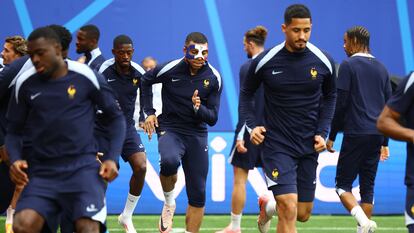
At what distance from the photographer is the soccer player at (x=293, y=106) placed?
8.63 meters

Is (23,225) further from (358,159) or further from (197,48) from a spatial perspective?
(358,159)

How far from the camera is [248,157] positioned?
445 inches

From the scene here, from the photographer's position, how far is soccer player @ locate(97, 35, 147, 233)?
10891 millimetres

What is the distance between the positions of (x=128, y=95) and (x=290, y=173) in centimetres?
305

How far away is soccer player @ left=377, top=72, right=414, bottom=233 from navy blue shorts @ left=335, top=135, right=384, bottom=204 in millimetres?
3330

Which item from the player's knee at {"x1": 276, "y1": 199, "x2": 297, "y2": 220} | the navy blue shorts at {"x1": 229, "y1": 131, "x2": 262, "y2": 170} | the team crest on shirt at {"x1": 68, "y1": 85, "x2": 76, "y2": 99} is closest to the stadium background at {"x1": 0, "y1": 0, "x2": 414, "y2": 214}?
the navy blue shorts at {"x1": 229, "y1": 131, "x2": 262, "y2": 170}

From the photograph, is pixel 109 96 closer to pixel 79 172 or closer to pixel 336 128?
pixel 79 172

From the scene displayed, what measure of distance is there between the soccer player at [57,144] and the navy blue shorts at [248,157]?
13.9 feet

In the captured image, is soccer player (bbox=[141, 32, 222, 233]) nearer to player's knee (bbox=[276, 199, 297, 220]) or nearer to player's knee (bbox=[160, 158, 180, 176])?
player's knee (bbox=[160, 158, 180, 176])

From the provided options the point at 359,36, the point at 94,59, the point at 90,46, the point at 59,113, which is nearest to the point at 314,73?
the point at 359,36

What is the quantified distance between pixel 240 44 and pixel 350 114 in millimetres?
8143

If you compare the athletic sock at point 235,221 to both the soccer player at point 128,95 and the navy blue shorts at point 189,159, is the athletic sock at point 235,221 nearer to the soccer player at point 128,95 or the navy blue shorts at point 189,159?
the navy blue shorts at point 189,159

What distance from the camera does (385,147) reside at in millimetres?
10555

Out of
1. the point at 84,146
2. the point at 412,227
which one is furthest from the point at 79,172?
the point at 412,227
